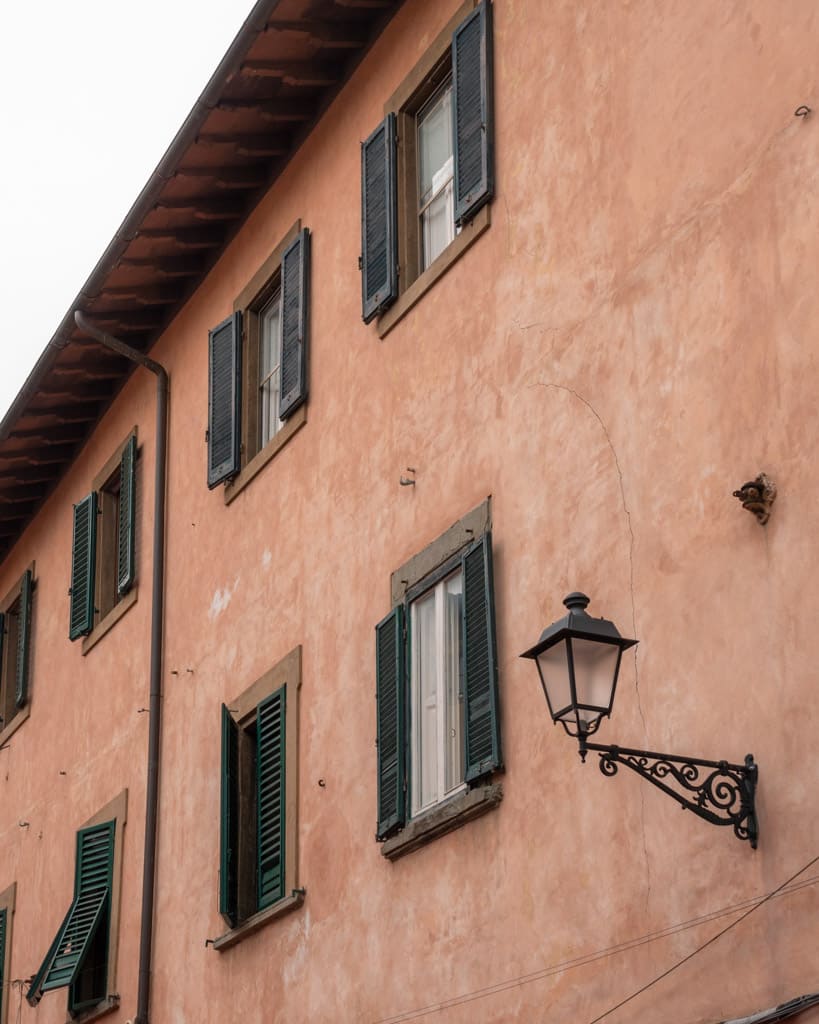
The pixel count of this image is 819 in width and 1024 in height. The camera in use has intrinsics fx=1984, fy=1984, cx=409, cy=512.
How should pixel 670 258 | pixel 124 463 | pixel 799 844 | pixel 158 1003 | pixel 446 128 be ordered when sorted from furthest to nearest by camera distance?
pixel 124 463 → pixel 158 1003 → pixel 446 128 → pixel 670 258 → pixel 799 844

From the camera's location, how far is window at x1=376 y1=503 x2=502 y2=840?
9.72 metres

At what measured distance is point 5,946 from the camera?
16922 mm

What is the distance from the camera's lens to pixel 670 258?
8.91 metres

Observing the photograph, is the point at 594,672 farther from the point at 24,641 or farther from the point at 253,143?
the point at 24,641

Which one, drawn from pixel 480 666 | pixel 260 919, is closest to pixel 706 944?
pixel 480 666

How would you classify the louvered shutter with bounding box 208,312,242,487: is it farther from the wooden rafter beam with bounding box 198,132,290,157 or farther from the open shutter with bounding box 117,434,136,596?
the open shutter with bounding box 117,434,136,596

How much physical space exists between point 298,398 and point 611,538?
13.5 ft

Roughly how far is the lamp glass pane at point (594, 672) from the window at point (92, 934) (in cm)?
756

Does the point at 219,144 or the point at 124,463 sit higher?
the point at 219,144

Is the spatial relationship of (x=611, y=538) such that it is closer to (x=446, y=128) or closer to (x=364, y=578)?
(x=364, y=578)

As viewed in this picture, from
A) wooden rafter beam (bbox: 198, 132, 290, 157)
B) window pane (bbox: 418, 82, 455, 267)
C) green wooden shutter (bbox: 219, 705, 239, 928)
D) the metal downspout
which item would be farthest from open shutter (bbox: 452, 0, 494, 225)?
the metal downspout

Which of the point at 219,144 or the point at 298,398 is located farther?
the point at 219,144

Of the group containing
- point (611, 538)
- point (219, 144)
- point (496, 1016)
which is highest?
point (219, 144)

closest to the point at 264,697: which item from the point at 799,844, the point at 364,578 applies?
the point at 364,578
